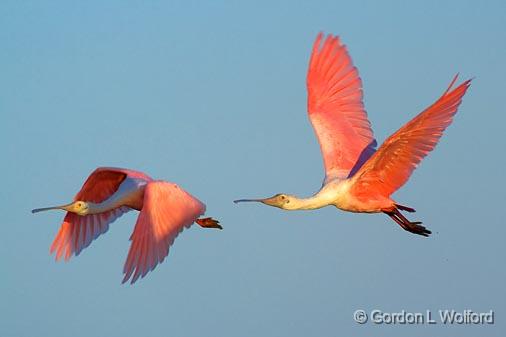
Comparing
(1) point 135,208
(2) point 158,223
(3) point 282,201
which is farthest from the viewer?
(1) point 135,208

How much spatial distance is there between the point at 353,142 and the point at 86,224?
4.02m

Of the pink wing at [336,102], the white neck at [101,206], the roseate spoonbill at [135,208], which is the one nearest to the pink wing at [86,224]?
the roseate spoonbill at [135,208]

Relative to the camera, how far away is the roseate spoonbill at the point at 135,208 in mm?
16984

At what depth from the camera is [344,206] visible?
18.4 metres

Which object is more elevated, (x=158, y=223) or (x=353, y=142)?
(x=353, y=142)

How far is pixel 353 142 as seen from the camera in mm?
19578

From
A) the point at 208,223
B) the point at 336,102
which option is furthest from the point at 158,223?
the point at 336,102

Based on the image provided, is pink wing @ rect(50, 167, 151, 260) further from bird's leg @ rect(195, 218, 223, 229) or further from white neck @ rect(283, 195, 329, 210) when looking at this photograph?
white neck @ rect(283, 195, 329, 210)

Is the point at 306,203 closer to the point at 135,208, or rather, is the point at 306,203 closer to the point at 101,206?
the point at 135,208

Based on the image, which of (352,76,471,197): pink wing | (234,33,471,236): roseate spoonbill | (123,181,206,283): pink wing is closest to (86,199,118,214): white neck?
(123,181,206,283): pink wing

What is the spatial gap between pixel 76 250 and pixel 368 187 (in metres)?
4.55

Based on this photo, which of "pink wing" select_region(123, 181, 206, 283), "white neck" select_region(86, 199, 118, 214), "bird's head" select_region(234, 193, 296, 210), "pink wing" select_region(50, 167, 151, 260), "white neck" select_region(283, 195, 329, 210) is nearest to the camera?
"pink wing" select_region(123, 181, 206, 283)

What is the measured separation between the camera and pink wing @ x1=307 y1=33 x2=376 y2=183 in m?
19.6

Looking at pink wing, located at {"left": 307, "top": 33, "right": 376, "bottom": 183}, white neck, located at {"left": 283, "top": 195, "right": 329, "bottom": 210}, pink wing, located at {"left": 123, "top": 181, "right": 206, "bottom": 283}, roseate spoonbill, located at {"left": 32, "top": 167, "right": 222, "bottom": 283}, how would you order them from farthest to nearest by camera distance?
pink wing, located at {"left": 307, "top": 33, "right": 376, "bottom": 183} → white neck, located at {"left": 283, "top": 195, "right": 329, "bottom": 210} → roseate spoonbill, located at {"left": 32, "top": 167, "right": 222, "bottom": 283} → pink wing, located at {"left": 123, "top": 181, "right": 206, "bottom": 283}
